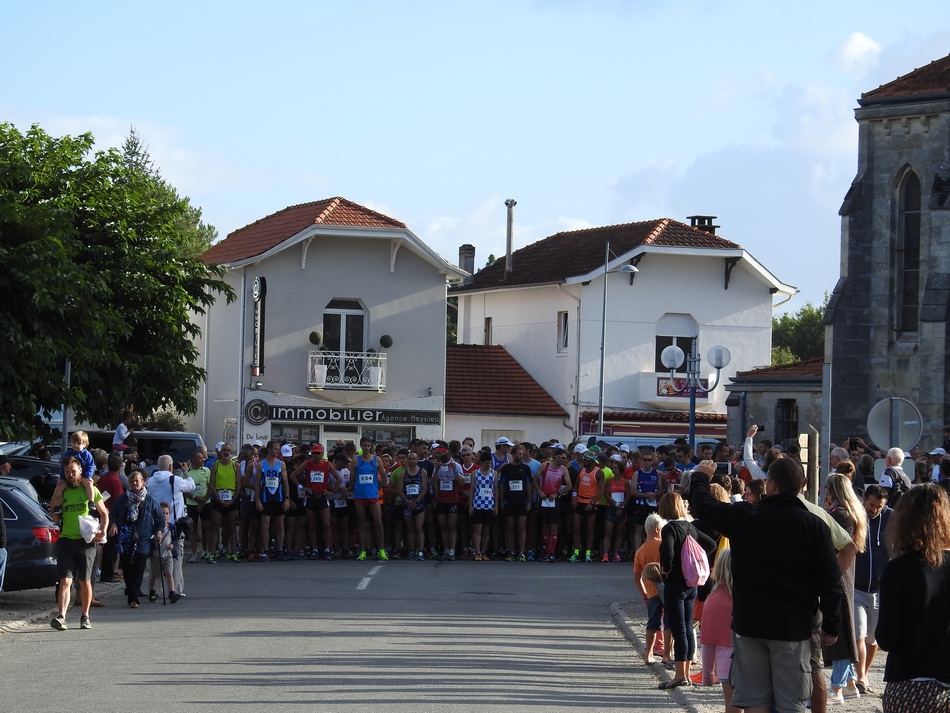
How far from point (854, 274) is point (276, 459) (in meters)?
14.5

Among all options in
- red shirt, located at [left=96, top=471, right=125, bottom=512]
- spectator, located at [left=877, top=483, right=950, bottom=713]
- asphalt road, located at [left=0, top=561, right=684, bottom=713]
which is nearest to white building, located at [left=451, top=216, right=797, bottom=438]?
asphalt road, located at [left=0, top=561, right=684, bottom=713]

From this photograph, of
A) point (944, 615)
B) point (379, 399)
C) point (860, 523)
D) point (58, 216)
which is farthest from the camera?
point (379, 399)

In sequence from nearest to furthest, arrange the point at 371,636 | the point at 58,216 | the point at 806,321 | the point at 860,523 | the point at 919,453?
the point at 860,523
the point at 371,636
the point at 919,453
the point at 58,216
the point at 806,321

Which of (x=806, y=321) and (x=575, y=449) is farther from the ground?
(x=806, y=321)

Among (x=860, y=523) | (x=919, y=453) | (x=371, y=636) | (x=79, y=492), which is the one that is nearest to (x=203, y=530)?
(x=79, y=492)

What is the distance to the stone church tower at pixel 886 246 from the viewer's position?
29.0m

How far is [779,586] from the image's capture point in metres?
7.17

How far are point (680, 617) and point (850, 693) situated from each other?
1399mm

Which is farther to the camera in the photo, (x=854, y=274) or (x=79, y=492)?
(x=854, y=274)

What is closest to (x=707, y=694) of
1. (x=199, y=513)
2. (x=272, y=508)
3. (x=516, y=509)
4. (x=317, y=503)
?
(x=516, y=509)

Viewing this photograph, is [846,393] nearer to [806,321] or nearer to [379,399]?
[379,399]

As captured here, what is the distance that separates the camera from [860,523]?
30.8 feet

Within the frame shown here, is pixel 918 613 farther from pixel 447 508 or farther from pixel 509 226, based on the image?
pixel 509 226

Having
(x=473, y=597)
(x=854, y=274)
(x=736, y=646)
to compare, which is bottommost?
(x=473, y=597)
